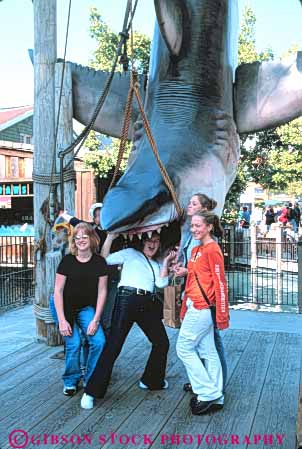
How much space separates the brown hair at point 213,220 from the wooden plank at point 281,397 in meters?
1.17

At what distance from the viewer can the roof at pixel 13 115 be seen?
1959cm

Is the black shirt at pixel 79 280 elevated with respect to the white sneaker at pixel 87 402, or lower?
elevated

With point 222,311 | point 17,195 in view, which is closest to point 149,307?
point 222,311

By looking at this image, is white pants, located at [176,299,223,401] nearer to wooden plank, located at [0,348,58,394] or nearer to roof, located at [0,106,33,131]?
wooden plank, located at [0,348,58,394]

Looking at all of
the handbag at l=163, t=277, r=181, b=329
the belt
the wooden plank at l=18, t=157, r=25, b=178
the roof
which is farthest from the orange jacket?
the roof

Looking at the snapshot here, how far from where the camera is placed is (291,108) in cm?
396

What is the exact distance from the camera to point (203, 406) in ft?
11.2

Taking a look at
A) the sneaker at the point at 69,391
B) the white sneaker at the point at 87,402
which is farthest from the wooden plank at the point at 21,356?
the white sneaker at the point at 87,402

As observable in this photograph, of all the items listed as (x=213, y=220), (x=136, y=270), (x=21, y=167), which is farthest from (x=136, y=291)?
(x=21, y=167)

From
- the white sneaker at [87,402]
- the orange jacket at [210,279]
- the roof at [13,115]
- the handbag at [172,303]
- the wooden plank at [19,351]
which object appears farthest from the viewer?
the roof at [13,115]

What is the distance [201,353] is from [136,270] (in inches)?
27.7

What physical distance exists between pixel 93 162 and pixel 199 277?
32.8ft

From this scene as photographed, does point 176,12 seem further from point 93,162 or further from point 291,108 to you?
point 93,162

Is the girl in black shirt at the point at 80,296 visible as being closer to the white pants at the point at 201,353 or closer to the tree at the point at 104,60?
the white pants at the point at 201,353
